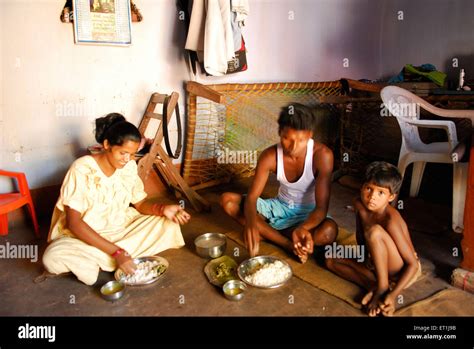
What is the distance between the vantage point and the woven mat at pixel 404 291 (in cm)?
198

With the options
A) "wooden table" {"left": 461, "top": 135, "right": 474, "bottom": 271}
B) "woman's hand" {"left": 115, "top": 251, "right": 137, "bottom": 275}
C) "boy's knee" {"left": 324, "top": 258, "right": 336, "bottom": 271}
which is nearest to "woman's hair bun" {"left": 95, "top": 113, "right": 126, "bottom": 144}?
"woman's hand" {"left": 115, "top": 251, "right": 137, "bottom": 275}

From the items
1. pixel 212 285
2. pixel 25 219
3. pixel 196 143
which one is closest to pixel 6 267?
pixel 25 219

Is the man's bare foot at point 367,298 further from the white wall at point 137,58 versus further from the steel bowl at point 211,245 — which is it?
the white wall at point 137,58

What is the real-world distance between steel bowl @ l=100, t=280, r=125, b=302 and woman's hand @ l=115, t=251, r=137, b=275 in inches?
3.4

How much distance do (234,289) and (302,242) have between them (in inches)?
19.3

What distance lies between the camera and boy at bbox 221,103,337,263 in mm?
2270

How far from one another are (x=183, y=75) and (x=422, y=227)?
8.03ft

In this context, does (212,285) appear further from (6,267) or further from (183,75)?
(183,75)

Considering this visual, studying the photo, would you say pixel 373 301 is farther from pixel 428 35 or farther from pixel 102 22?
pixel 428 35

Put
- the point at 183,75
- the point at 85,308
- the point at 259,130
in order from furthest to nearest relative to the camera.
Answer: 1. the point at 259,130
2. the point at 183,75
3. the point at 85,308

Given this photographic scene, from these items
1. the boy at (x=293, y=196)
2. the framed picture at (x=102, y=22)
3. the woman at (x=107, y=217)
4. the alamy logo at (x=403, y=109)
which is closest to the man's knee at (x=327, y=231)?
the boy at (x=293, y=196)

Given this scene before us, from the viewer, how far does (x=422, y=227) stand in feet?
9.48

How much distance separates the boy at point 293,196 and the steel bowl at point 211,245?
198 mm
